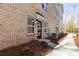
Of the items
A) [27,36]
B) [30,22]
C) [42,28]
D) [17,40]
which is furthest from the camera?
[42,28]

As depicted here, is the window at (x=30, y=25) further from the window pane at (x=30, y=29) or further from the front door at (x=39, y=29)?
the front door at (x=39, y=29)

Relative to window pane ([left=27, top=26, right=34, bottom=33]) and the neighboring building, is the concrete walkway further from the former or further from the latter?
window pane ([left=27, top=26, right=34, bottom=33])

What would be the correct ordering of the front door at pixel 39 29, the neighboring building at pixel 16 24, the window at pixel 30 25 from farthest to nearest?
the front door at pixel 39 29, the window at pixel 30 25, the neighboring building at pixel 16 24

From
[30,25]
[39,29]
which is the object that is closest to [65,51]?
[30,25]

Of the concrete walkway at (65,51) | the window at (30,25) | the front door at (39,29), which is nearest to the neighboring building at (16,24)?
the window at (30,25)

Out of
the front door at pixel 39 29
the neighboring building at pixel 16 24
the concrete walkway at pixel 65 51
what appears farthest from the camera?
the front door at pixel 39 29

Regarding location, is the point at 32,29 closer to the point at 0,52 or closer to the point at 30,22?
the point at 30,22

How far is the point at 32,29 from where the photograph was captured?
13086mm

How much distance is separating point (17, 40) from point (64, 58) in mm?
3234

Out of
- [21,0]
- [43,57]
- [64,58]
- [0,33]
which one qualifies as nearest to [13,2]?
[21,0]

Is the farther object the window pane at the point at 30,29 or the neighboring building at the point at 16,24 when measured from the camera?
the window pane at the point at 30,29

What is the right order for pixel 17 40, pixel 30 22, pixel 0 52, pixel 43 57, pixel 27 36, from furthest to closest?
pixel 30 22 < pixel 27 36 < pixel 17 40 < pixel 43 57 < pixel 0 52

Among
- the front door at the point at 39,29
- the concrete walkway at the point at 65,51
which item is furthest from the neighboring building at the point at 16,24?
the front door at the point at 39,29

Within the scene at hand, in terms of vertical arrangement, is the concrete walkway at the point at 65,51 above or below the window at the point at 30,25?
below
